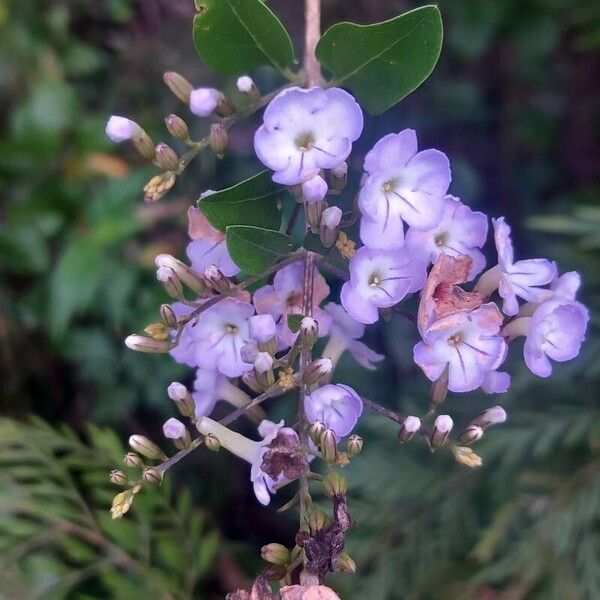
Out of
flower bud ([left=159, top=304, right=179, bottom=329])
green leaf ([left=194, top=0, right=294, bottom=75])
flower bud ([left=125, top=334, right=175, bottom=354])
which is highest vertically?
green leaf ([left=194, top=0, right=294, bottom=75])

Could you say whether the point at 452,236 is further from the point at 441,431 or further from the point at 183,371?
the point at 183,371

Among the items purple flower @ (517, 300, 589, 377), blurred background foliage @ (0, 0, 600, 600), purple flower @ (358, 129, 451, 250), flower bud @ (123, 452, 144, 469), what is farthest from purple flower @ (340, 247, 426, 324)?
blurred background foliage @ (0, 0, 600, 600)

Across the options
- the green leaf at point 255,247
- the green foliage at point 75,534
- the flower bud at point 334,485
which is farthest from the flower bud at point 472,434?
the green foliage at point 75,534

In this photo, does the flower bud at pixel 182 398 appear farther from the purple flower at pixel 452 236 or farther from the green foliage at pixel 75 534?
→ the green foliage at pixel 75 534

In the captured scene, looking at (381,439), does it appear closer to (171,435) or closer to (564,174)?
(564,174)

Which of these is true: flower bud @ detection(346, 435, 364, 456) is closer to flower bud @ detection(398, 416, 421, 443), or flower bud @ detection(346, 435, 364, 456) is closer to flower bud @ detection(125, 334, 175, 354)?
flower bud @ detection(398, 416, 421, 443)

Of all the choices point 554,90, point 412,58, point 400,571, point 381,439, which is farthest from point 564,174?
point 412,58

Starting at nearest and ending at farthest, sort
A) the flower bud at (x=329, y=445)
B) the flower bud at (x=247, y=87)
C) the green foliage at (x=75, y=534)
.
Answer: the flower bud at (x=329, y=445)
the flower bud at (x=247, y=87)
the green foliage at (x=75, y=534)

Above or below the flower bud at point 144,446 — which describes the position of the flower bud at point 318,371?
above
